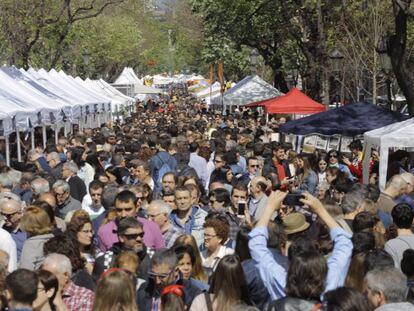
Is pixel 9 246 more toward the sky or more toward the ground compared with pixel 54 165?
more toward the sky

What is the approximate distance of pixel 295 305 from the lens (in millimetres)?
5098

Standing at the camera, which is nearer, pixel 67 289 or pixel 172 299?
pixel 172 299

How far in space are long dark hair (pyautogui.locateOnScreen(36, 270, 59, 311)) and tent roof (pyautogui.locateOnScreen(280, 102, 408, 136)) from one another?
460 inches

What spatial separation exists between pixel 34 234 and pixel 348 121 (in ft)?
34.3

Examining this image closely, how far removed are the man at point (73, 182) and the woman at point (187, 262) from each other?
535cm

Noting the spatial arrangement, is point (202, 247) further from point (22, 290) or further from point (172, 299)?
point (22, 290)

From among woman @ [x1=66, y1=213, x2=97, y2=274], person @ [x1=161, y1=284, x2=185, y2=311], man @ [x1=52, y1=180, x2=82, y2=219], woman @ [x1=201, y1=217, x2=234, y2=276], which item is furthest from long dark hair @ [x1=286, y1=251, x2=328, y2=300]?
man @ [x1=52, y1=180, x2=82, y2=219]


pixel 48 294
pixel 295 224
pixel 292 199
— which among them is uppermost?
→ pixel 292 199

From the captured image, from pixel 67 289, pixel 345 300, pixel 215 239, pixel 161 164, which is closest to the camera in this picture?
pixel 345 300

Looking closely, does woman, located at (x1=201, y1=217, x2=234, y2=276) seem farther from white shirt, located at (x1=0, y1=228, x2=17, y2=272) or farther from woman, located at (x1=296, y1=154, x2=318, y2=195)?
woman, located at (x1=296, y1=154, x2=318, y2=195)

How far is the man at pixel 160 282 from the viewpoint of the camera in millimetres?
5961

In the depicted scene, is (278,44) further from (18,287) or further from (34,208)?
(18,287)

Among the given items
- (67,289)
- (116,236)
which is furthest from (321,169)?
(67,289)

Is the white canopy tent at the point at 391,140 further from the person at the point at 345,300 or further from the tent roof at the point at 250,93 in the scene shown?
the tent roof at the point at 250,93
